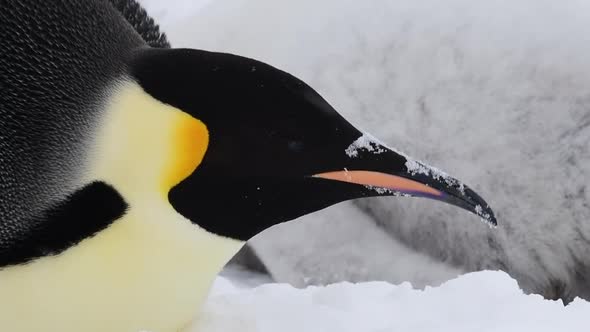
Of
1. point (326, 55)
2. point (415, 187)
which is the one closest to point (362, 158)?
point (415, 187)

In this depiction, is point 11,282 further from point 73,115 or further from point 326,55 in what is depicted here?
point 326,55

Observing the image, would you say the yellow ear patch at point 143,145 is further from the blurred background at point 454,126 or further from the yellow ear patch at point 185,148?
the blurred background at point 454,126

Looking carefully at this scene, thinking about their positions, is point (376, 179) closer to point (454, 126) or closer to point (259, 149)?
point (259, 149)

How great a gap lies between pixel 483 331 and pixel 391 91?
30.5 inches

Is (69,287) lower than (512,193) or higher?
higher

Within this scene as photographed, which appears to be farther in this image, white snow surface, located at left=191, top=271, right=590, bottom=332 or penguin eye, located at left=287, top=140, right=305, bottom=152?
white snow surface, located at left=191, top=271, right=590, bottom=332

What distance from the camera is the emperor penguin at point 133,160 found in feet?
2.41

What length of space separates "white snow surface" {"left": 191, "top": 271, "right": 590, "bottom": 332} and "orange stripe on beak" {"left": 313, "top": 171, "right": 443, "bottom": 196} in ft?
0.59

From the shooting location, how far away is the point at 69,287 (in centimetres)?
A: 77

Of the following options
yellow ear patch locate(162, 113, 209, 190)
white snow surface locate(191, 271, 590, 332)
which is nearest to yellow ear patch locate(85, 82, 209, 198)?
yellow ear patch locate(162, 113, 209, 190)

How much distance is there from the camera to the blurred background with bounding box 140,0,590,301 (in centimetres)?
138

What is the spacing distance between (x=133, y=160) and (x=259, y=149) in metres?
0.12

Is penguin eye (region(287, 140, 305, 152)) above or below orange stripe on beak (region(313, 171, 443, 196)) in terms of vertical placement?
above

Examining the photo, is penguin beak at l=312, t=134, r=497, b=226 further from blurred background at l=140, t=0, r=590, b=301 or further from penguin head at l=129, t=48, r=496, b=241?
blurred background at l=140, t=0, r=590, b=301
